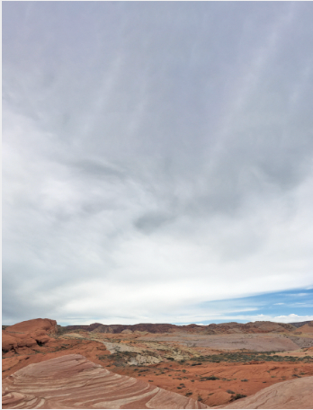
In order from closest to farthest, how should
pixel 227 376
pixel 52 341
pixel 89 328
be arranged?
pixel 227 376 → pixel 52 341 → pixel 89 328

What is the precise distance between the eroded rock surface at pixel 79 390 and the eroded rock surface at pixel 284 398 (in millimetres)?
2270

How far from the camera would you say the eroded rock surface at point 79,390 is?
1152 cm

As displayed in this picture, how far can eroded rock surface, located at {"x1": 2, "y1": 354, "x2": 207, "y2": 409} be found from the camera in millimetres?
11523

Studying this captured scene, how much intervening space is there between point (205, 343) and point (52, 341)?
37549mm

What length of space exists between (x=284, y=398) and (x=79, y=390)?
33.9 ft

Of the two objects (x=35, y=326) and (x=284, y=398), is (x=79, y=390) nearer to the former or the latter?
(x=284, y=398)

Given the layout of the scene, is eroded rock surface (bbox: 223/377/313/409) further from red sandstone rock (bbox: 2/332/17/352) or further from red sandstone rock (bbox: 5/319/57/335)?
red sandstone rock (bbox: 5/319/57/335)

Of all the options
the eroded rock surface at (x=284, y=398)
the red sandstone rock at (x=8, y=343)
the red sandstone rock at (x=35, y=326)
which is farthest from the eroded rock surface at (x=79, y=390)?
the red sandstone rock at (x=35, y=326)

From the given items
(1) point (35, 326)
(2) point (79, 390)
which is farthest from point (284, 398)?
(1) point (35, 326)

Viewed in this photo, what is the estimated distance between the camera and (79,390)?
1300cm

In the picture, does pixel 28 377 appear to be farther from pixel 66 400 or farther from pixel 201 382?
pixel 201 382

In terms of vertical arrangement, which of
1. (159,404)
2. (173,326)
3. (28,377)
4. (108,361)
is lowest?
(173,326)

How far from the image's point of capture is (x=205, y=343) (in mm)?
60906

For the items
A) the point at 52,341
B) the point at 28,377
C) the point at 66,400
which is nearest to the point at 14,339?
the point at 52,341
